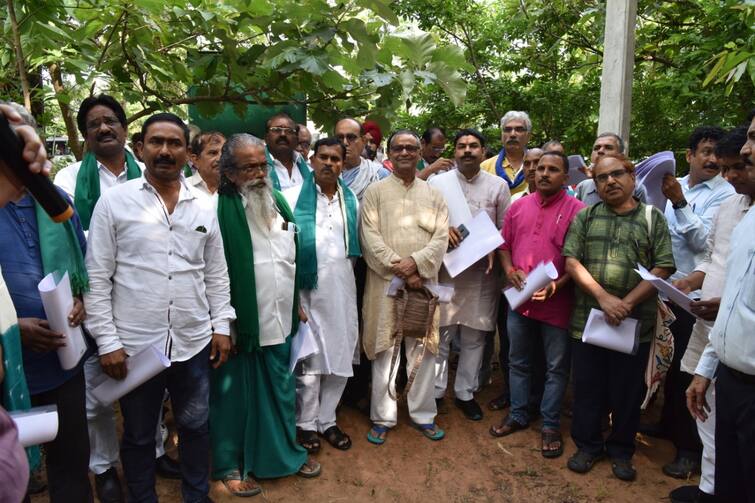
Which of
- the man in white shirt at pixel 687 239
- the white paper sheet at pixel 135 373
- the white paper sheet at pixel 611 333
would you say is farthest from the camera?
the man in white shirt at pixel 687 239

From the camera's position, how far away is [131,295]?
2.64 m

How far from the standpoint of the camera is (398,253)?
13.1 ft

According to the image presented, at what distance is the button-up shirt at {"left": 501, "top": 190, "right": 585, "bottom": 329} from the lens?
386 cm

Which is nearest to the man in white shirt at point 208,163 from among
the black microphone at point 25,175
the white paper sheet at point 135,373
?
the white paper sheet at point 135,373

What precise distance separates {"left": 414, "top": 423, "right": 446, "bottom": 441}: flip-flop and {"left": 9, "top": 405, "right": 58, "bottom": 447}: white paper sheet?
9.45 feet

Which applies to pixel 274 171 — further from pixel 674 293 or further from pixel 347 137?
pixel 674 293

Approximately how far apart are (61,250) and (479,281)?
10.1ft

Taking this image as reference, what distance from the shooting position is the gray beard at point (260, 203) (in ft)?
10.8

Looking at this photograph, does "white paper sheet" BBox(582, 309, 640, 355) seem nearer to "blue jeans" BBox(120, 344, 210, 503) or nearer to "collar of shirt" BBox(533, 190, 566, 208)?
"collar of shirt" BBox(533, 190, 566, 208)

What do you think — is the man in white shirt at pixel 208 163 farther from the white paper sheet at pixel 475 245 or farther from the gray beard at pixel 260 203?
the white paper sheet at pixel 475 245

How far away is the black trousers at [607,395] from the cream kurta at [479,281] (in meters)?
0.86

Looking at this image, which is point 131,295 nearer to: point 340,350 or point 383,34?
point 340,350

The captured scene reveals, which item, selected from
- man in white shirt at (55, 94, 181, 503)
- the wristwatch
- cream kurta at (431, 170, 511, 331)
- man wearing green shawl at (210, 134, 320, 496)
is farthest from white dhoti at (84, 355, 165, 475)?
the wristwatch

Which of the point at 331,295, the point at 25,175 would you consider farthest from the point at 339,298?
the point at 25,175
